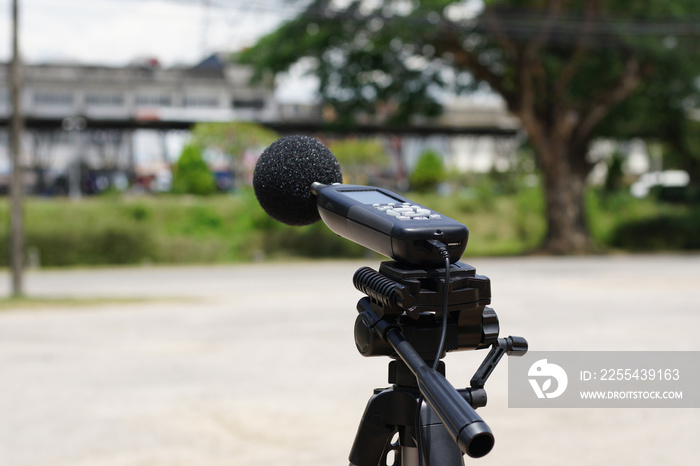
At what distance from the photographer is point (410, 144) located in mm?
65375

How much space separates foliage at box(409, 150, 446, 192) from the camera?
40344 mm

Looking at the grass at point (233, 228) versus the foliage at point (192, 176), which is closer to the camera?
the grass at point (233, 228)

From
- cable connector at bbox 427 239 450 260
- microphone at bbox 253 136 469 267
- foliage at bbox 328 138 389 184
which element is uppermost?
microphone at bbox 253 136 469 267

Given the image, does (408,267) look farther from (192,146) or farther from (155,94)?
(155,94)

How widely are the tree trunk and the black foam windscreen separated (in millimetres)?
26285

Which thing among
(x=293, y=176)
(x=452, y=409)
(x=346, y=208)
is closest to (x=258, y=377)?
(x=293, y=176)

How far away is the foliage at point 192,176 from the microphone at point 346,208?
31.7m

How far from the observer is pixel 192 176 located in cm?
3319

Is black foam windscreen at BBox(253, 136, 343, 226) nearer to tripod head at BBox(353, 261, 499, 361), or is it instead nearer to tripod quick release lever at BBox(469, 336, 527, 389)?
tripod head at BBox(353, 261, 499, 361)

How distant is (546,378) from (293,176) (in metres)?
2.11

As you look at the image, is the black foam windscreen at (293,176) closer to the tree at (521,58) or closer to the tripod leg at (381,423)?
the tripod leg at (381,423)

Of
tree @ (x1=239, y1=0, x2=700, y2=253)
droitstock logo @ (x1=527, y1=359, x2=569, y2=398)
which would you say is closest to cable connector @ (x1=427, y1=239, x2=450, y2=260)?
droitstock logo @ (x1=527, y1=359, x2=569, y2=398)

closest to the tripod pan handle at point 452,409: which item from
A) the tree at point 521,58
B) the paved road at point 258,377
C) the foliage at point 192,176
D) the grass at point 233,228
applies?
the paved road at point 258,377

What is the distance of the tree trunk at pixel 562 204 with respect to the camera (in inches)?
1075
